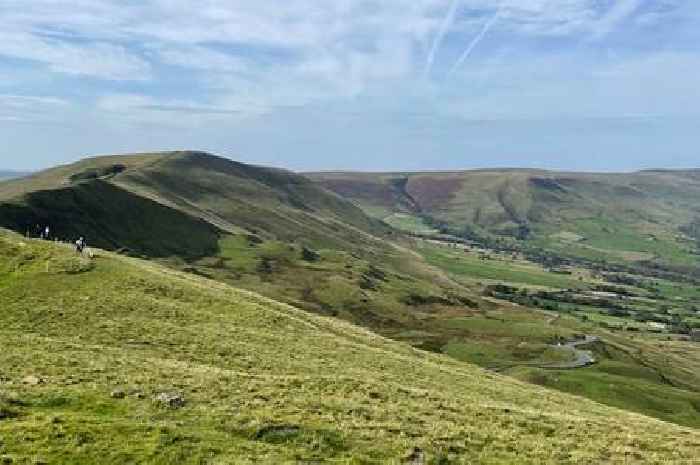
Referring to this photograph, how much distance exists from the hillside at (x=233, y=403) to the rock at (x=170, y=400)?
2.6 inches

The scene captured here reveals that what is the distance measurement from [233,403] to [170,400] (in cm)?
296

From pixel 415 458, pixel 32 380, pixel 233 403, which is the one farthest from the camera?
pixel 32 380

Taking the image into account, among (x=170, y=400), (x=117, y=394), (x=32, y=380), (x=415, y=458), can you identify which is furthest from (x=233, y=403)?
(x=32, y=380)

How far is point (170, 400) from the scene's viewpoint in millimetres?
33250

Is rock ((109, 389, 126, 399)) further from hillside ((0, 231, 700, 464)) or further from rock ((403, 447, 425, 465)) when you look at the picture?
rock ((403, 447, 425, 465))

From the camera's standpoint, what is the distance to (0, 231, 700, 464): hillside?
28.3 metres

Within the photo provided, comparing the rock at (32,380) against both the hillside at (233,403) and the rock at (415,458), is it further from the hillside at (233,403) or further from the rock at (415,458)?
the rock at (415,458)

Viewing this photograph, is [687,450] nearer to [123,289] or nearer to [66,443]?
[66,443]

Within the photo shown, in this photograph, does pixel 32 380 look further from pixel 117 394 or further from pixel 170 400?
pixel 170 400

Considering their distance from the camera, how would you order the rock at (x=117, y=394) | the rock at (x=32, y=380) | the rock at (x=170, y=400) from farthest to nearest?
the rock at (x=32, y=380) < the rock at (x=117, y=394) < the rock at (x=170, y=400)

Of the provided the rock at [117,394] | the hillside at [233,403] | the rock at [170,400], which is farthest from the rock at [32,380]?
the rock at [170,400]

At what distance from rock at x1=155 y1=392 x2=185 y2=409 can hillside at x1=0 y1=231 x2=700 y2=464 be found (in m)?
0.06

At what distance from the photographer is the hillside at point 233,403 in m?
28.3

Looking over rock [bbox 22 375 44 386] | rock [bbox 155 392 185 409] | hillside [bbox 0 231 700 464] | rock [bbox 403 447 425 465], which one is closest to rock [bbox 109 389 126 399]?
hillside [bbox 0 231 700 464]
